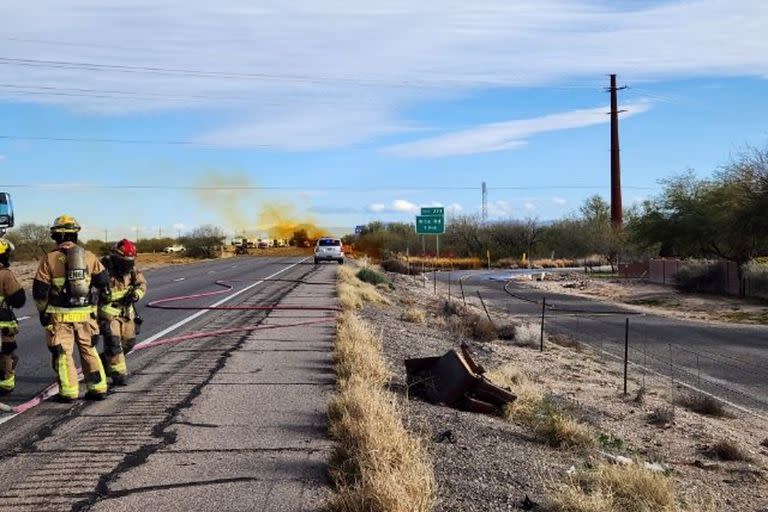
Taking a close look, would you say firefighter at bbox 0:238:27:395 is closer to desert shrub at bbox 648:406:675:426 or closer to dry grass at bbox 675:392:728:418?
desert shrub at bbox 648:406:675:426

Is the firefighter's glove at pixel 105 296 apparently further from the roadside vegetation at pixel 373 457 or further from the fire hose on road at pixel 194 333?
the roadside vegetation at pixel 373 457

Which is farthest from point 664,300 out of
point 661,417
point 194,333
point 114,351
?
point 114,351

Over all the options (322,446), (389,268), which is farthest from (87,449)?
(389,268)

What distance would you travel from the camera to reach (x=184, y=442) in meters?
6.86

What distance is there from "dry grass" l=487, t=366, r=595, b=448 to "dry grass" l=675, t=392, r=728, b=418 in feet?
13.4

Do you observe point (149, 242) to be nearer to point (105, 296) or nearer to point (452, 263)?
point (452, 263)

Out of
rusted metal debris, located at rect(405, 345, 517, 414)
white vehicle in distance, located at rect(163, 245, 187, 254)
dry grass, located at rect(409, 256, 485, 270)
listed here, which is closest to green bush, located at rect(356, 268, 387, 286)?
rusted metal debris, located at rect(405, 345, 517, 414)

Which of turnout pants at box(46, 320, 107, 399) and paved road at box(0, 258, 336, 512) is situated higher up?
turnout pants at box(46, 320, 107, 399)

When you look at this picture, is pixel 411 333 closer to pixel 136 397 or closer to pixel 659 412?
pixel 659 412

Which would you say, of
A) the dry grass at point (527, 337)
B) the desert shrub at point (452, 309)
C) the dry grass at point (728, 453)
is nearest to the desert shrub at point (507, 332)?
the dry grass at point (527, 337)

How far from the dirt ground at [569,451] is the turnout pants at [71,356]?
3.17 m

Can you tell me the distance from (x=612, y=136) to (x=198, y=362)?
8098cm

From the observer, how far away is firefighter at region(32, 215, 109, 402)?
8.38 metres

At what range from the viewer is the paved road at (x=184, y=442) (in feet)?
17.9
